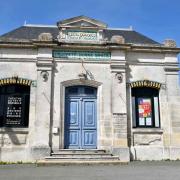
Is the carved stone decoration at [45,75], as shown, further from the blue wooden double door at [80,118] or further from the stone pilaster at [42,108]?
the blue wooden double door at [80,118]

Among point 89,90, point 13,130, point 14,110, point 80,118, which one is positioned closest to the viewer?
point 13,130

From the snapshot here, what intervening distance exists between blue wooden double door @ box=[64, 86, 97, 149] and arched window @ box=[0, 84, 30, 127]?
1806mm

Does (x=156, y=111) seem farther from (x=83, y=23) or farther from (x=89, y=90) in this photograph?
(x=83, y=23)

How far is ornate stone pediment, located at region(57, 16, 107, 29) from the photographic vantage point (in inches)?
521

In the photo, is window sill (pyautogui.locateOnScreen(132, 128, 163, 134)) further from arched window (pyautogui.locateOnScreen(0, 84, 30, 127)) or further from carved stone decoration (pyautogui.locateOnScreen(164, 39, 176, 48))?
arched window (pyautogui.locateOnScreen(0, 84, 30, 127))

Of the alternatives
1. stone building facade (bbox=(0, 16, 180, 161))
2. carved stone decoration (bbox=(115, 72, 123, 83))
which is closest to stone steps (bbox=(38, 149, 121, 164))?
stone building facade (bbox=(0, 16, 180, 161))

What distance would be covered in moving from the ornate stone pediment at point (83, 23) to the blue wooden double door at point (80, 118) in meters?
2.90

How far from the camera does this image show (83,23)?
43.9ft

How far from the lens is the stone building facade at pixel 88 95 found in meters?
12.1

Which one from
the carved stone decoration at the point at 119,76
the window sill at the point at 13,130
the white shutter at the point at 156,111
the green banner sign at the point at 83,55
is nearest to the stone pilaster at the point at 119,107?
the carved stone decoration at the point at 119,76

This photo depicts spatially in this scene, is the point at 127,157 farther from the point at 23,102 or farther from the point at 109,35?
the point at 109,35

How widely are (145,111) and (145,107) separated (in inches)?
7.2

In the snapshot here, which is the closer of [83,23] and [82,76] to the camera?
[82,76]

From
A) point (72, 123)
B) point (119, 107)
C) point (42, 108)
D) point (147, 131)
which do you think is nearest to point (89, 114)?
point (72, 123)
